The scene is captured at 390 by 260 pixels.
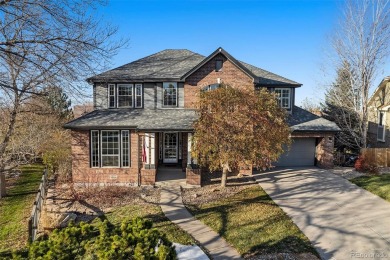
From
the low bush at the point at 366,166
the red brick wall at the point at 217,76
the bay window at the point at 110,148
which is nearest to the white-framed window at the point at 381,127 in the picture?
the low bush at the point at 366,166

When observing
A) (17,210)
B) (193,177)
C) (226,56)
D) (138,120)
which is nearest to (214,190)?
(193,177)

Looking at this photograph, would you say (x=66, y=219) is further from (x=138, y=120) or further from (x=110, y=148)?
(x=138, y=120)

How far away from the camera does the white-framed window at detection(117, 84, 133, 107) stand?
17.8 m

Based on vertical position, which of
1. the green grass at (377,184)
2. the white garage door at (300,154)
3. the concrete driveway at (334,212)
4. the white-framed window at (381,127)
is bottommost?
the concrete driveway at (334,212)

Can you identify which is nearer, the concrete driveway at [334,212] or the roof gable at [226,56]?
the concrete driveway at [334,212]

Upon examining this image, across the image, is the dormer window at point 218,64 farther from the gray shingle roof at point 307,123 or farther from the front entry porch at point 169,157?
the gray shingle roof at point 307,123

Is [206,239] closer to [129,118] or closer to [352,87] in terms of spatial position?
[129,118]

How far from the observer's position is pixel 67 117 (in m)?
26.1

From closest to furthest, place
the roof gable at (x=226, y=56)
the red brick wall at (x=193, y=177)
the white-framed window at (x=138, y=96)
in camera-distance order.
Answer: the red brick wall at (x=193, y=177) < the roof gable at (x=226, y=56) < the white-framed window at (x=138, y=96)

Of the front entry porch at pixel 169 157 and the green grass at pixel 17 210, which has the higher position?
the front entry porch at pixel 169 157

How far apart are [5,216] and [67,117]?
1511cm

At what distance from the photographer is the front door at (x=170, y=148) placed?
61.8ft

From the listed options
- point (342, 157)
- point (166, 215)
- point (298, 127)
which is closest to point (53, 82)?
point (166, 215)

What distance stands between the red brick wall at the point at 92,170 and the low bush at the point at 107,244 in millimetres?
10536
